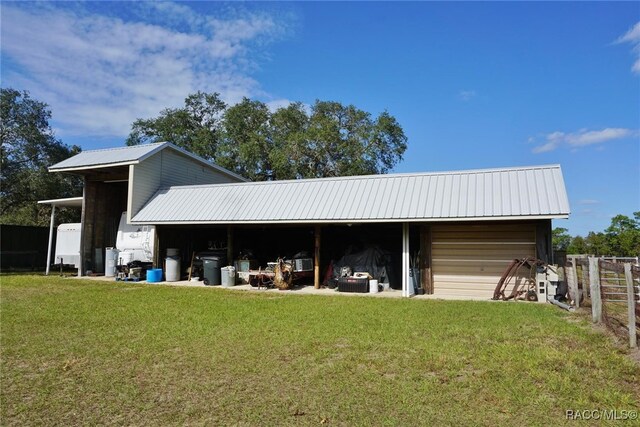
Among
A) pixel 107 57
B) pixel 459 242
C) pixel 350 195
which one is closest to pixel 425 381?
pixel 459 242

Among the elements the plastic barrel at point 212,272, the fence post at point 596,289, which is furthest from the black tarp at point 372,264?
the fence post at point 596,289

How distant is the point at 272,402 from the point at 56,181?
2813cm

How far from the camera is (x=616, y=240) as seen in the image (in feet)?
104

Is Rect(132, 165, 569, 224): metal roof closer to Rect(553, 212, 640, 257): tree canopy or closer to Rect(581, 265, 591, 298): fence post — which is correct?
Rect(581, 265, 591, 298): fence post

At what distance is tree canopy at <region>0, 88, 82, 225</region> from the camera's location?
2647 centimetres

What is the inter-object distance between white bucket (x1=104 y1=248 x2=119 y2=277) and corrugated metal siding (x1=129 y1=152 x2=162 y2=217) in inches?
79.4

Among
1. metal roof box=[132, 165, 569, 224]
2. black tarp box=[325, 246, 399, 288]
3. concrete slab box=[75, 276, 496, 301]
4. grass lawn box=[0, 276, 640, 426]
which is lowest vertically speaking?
grass lawn box=[0, 276, 640, 426]

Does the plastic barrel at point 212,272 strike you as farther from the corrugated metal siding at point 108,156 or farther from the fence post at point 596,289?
the fence post at point 596,289

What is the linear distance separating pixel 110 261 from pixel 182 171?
4853mm

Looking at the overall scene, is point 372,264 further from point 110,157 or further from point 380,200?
point 110,157

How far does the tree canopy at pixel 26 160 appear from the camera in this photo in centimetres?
2647

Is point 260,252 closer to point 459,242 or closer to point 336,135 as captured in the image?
point 459,242

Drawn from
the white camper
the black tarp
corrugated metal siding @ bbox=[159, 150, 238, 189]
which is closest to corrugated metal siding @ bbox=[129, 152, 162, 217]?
corrugated metal siding @ bbox=[159, 150, 238, 189]

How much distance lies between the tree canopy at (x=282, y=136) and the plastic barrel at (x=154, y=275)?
1566cm
